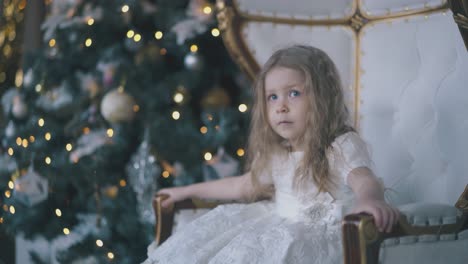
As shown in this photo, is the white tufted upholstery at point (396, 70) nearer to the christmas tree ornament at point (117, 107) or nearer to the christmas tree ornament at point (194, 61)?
the christmas tree ornament at point (194, 61)

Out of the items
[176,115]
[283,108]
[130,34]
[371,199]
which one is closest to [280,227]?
[371,199]

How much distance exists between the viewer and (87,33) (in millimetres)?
3049

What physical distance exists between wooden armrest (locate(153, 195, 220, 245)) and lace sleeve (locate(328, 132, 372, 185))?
17.7 inches

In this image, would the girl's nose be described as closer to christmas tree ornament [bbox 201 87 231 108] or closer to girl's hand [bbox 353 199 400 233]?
girl's hand [bbox 353 199 400 233]

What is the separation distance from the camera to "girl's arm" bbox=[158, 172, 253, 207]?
1984 millimetres

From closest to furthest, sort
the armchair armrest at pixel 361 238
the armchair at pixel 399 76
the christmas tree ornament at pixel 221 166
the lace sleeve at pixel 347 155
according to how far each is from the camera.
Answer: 1. the armchair armrest at pixel 361 238
2. the lace sleeve at pixel 347 155
3. the armchair at pixel 399 76
4. the christmas tree ornament at pixel 221 166

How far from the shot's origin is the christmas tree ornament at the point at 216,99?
2.76m

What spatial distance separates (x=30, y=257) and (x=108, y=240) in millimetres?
640

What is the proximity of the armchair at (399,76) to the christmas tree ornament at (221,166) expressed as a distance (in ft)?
1.48

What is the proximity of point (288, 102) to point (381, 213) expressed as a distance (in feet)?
1.66

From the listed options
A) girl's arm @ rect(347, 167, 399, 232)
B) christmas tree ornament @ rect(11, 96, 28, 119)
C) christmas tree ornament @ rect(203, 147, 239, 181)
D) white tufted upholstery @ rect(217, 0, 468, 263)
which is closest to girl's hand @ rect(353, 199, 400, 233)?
girl's arm @ rect(347, 167, 399, 232)

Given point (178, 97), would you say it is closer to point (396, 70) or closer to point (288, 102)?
point (396, 70)

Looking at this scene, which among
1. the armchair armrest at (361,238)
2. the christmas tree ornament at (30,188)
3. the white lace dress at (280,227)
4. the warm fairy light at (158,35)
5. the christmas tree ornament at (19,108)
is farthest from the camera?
the christmas tree ornament at (19,108)

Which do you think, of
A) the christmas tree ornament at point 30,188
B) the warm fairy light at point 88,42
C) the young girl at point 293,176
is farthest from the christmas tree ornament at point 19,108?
the young girl at point 293,176
